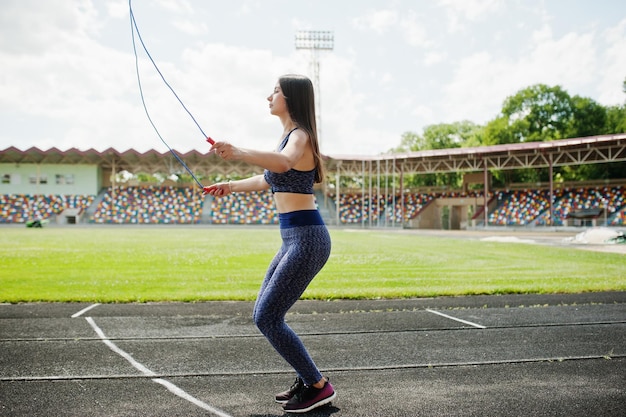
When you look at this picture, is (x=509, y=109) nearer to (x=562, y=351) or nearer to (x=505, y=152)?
(x=505, y=152)

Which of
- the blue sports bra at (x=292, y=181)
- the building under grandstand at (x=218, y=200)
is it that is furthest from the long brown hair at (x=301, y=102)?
the building under grandstand at (x=218, y=200)

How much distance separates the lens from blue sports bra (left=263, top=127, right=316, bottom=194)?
11.3 feet

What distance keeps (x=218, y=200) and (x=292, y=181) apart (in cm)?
5563

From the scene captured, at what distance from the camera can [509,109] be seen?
59875mm

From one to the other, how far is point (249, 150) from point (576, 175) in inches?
2346

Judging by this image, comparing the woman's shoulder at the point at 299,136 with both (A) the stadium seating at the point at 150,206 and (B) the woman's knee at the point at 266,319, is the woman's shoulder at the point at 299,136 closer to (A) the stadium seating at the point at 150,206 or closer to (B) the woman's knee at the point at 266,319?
(B) the woman's knee at the point at 266,319

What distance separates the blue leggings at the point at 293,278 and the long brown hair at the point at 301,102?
442mm

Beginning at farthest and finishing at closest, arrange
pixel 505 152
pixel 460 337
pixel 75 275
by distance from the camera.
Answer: pixel 505 152
pixel 75 275
pixel 460 337

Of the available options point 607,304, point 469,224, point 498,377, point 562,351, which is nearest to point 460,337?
point 562,351

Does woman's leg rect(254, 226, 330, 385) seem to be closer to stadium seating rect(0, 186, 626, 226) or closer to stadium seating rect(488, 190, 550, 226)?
stadium seating rect(488, 190, 550, 226)

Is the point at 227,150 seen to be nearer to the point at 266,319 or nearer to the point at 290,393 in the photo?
the point at 266,319

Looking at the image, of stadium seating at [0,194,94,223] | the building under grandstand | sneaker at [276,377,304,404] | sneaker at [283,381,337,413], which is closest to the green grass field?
sneaker at [276,377,304,404]

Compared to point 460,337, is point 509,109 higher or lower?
higher

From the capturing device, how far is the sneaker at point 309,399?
11.5 ft
